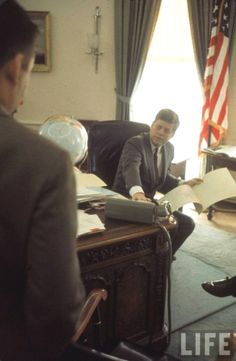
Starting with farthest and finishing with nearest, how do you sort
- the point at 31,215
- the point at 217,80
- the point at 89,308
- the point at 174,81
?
the point at 174,81 < the point at 217,80 < the point at 89,308 < the point at 31,215

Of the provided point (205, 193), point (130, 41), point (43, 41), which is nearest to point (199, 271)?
point (205, 193)

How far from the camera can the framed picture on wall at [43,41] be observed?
4355 millimetres

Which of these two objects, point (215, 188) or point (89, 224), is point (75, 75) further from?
point (89, 224)

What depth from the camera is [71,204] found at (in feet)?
2.60

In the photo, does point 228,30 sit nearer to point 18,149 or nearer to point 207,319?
point 207,319

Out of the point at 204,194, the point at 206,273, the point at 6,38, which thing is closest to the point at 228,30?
the point at 206,273

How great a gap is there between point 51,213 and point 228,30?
164 inches

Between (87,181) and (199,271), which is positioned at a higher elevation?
(87,181)

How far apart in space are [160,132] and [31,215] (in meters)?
1.85

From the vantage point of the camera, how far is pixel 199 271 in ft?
9.84

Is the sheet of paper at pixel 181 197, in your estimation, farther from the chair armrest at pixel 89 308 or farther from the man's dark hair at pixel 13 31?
the man's dark hair at pixel 13 31

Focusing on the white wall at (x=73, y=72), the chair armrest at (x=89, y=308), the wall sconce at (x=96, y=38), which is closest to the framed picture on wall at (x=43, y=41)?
the white wall at (x=73, y=72)

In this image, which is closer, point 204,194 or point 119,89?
point 204,194

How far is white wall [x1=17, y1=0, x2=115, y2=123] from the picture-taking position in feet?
14.5
